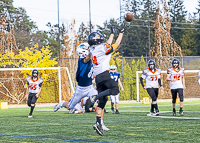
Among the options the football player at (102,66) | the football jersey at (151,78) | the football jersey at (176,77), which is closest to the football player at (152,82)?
the football jersey at (151,78)

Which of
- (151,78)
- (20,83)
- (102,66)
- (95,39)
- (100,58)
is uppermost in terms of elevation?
(95,39)

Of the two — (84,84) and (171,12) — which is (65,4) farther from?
(171,12)

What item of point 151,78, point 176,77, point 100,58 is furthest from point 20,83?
point 100,58

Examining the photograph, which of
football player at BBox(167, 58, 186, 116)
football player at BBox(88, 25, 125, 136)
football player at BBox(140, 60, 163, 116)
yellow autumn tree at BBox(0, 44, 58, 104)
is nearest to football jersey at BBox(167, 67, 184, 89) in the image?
football player at BBox(167, 58, 186, 116)

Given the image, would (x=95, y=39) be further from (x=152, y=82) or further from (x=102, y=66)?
(x=152, y=82)

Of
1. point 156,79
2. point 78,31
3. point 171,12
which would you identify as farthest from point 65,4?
point 171,12

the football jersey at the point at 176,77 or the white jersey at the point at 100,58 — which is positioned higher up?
the white jersey at the point at 100,58

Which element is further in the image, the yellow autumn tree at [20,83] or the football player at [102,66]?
the yellow autumn tree at [20,83]

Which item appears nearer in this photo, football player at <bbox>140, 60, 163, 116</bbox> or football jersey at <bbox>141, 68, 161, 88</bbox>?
football player at <bbox>140, 60, 163, 116</bbox>

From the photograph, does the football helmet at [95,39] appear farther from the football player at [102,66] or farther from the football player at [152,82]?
the football player at [152,82]

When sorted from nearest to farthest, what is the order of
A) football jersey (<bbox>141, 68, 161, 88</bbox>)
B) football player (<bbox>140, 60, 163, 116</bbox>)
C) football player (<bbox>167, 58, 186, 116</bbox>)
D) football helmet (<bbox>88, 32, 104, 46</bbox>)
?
1. football helmet (<bbox>88, 32, 104, 46</bbox>)
2. football player (<bbox>167, 58, 186, 116</bbox>)
3. football player (<bbox>140, 60, 163, 116</bbox>)
4. football jersey (<bbox>141, 68, 161, 88</bbox>)

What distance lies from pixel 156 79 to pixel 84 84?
3785 millimetres

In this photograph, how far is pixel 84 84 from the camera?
11164 millimetres

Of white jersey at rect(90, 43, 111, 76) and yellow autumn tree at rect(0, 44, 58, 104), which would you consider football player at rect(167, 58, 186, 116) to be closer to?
white jersey at rect(90, 43, 111, 76)
